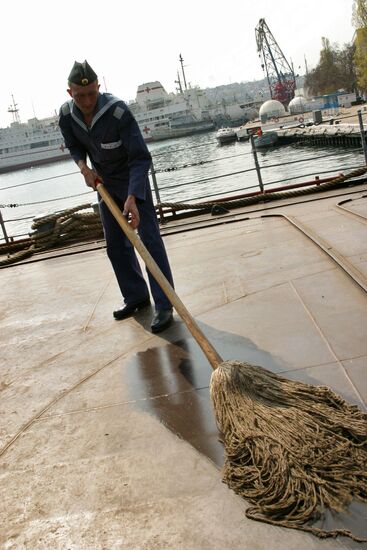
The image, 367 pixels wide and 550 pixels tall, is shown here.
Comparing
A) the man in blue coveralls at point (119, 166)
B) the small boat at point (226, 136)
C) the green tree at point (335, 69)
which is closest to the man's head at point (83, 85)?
the man in blue coveralls at point (119, 166)

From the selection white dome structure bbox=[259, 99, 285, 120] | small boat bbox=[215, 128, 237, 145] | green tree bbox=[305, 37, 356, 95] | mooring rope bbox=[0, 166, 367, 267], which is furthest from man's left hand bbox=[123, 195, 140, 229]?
green tree bbox=[305, 37, 356, 95]

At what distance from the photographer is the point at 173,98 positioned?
401 ft

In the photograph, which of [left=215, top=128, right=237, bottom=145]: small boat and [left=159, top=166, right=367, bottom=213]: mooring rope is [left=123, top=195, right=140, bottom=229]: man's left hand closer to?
[left=159, top=166, right=367, bottom=213]: mooring rope

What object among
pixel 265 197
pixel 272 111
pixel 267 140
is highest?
pixel 272 111

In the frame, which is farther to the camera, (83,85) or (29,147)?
(29,147)

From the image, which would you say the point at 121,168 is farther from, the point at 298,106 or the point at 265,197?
the point at 298,106

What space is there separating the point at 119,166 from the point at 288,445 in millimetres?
2307

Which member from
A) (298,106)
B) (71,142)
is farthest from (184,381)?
(298,106)

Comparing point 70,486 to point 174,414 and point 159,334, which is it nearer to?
point 174,414

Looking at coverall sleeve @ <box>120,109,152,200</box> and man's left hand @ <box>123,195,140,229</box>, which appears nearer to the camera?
man's left hand @ <box>123,195,140,229</box>

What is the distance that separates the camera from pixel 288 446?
5.53 feet

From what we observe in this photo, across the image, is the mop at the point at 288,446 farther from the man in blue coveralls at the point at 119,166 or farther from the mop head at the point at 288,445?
the man in blue coveralls at the point at 119,166

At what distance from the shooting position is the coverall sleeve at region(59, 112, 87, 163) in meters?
3.56

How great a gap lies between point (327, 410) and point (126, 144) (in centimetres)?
214
